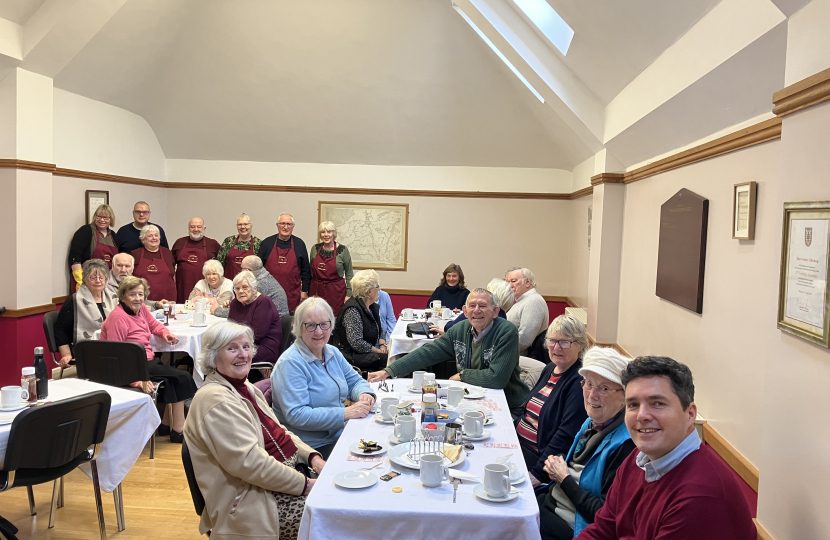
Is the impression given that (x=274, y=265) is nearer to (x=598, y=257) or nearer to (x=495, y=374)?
(x=598, y=257)

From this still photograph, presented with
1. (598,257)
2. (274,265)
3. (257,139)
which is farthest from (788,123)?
(257,139)

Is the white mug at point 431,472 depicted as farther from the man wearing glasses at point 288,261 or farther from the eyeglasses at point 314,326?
the man wearing glasses at point 288,261

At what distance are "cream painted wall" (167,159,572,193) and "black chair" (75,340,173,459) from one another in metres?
5.00

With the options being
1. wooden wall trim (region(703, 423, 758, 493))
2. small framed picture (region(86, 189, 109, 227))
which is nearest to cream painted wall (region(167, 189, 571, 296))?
small framed picture (region(86, 189, 109, 227))

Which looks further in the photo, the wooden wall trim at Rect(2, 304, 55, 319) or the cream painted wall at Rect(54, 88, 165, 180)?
the cream painted wall at Rect(54, 88, 165, 180)

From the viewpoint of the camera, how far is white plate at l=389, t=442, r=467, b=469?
7.52 ft

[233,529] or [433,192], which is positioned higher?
[433,192]

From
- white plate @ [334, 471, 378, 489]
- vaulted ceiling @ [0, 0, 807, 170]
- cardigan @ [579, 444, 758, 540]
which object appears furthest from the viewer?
vaulted ceiling @ [0, 0, 807, 170]

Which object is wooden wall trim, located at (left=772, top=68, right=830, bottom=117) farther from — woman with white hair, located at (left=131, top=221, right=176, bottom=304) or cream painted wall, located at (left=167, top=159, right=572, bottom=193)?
cream painted wall, located at (left=167, top=159, right=572, bottom=193)

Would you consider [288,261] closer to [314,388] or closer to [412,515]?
[314,388]

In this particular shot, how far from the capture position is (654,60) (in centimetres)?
394

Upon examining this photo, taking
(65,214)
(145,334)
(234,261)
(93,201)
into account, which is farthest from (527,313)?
(93,201)

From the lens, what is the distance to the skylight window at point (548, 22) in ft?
16.5

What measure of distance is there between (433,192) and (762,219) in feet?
19.9
